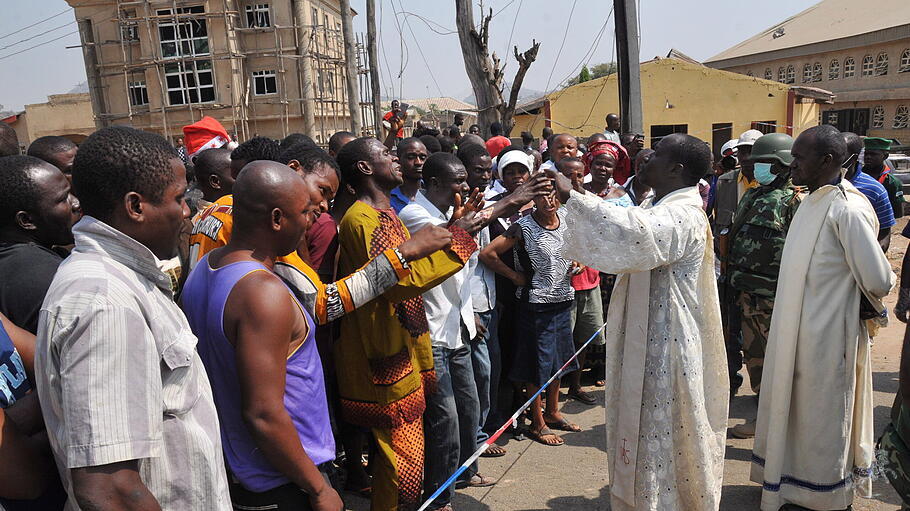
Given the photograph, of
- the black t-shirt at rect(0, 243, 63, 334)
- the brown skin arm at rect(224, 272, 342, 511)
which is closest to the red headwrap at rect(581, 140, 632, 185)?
A: the brown skin arm at rect(224, 272, 342, 511)

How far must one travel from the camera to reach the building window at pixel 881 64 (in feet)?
96.8

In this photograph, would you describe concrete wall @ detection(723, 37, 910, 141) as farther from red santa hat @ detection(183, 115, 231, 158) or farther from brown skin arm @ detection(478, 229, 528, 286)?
red santa hat @ detection(183, 115, 231, 158)

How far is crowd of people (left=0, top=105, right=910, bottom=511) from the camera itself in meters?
1.47

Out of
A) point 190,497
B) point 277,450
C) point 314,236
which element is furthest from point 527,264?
point 190,497

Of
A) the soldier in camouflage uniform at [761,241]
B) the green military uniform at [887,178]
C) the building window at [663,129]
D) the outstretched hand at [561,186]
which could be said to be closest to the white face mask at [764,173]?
the soldier in camouflage uniform at [761,241]

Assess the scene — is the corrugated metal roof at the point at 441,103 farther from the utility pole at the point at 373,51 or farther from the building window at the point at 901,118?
the utility pole at the point at 373,51

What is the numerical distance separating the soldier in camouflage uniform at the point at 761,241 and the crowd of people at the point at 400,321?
17 millimetres

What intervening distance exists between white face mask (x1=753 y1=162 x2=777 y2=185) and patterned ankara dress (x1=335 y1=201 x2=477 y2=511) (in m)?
2.76

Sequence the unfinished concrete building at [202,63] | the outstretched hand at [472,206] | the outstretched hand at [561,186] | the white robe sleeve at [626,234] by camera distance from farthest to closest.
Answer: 1. the unfinished concrete building at [202,63]
2. the outstretched hand at [472,206]
3. the outstretched hand at [561,186]
4. the white robe sleeve at [626,234]

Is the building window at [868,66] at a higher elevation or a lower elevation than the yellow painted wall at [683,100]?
higher

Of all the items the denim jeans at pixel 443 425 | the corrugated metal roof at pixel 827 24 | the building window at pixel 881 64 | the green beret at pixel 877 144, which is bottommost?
the denim jeans at pixel 443 425

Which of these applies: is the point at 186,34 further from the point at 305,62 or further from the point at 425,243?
the point at 425,243


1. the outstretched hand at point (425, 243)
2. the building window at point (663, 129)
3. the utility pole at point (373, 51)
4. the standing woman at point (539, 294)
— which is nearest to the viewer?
the outstretched hand at point (425, 243)

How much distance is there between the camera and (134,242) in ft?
4.96
